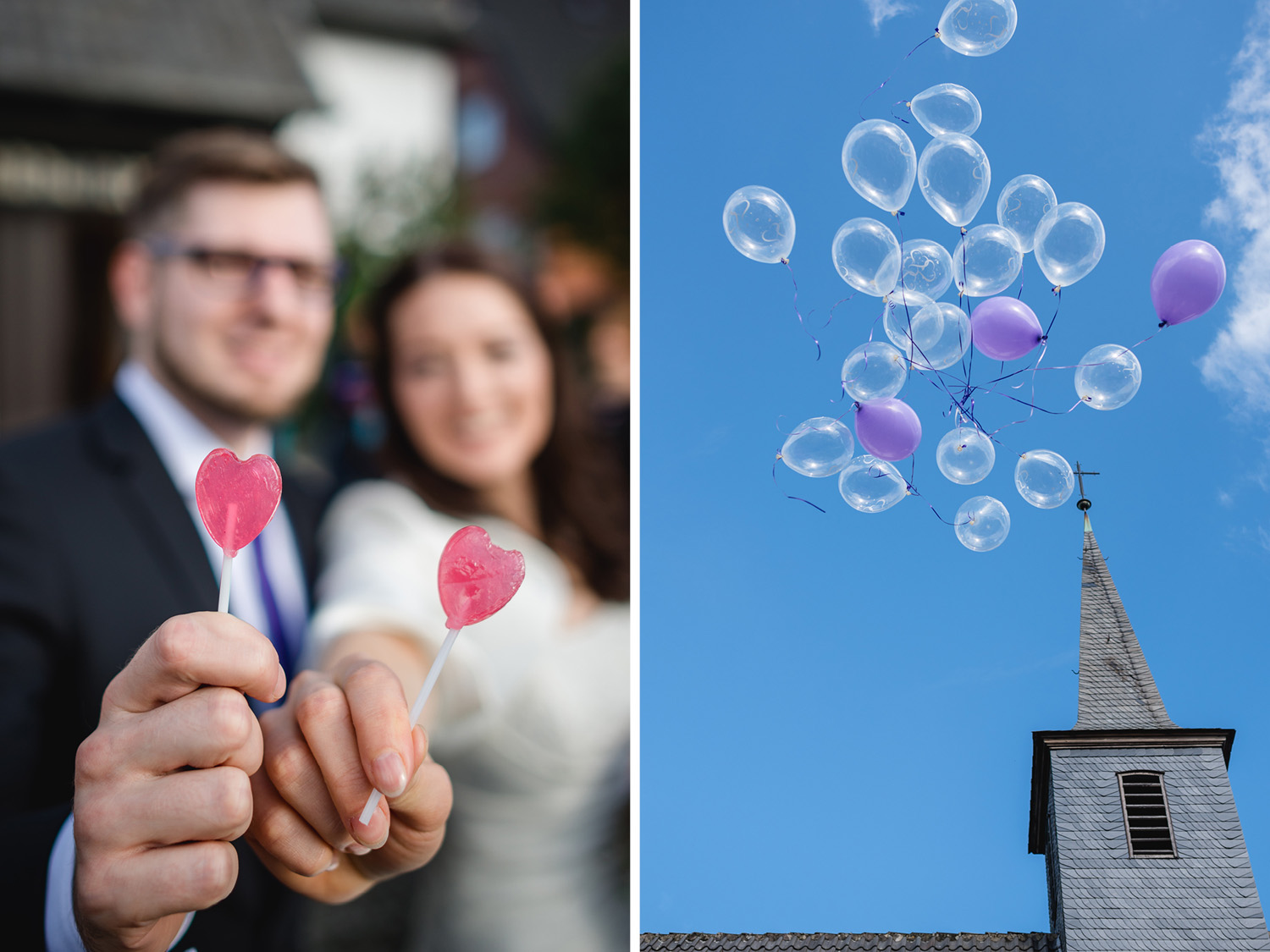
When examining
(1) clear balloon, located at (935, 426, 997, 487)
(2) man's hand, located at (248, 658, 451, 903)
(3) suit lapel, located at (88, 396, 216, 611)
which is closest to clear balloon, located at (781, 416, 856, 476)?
(1) clear balloon, located at (935, 426, 997, 487)

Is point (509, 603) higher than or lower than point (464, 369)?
lower

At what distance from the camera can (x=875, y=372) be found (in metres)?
2.50

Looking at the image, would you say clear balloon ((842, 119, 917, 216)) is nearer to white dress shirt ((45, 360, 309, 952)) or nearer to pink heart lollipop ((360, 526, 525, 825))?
white dress shirt ((45, 360, 309, 952))

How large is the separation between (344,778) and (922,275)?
1.96m

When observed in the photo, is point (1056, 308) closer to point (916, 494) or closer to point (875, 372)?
point (916, 494)

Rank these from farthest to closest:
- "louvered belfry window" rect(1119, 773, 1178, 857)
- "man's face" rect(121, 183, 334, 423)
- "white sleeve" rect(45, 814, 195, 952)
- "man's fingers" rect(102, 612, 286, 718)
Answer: "louvered belfry window" rect(1119, 773, 1178, 857)
"man's face" rect(121, 183, 334, 423)
"white sleeve" rect(45, 814, 195, 952)
"man's fingers" rect(102, 612, 286, 718)

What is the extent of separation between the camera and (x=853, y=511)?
306 centimetres

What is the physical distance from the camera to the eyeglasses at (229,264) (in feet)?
6.48

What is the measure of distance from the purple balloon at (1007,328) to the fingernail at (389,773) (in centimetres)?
194

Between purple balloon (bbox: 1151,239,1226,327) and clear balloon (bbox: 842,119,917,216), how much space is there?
656 mm

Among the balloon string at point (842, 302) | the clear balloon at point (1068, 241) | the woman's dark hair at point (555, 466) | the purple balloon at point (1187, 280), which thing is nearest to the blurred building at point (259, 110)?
the woman's dark hair at point (555, 466)

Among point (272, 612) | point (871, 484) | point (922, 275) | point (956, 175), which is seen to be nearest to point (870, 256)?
point (922, 275)

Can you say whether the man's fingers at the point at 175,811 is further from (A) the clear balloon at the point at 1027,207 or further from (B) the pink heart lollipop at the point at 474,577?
(A) the clear balloon at the point at 1027,207

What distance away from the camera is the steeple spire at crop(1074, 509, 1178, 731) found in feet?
9.52
